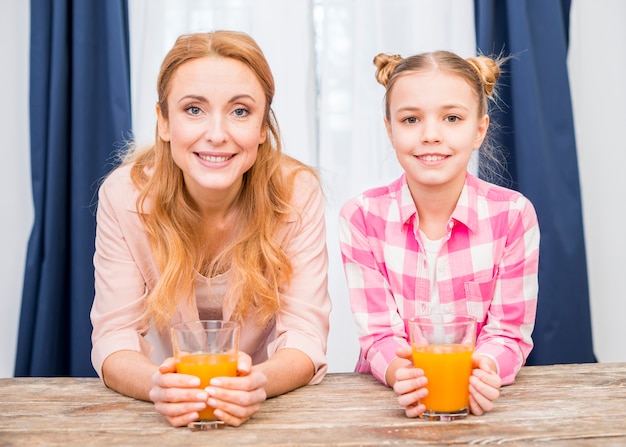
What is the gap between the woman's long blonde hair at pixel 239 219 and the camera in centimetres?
159

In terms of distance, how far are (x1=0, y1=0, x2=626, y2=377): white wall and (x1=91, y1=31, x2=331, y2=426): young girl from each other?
4.37 feet

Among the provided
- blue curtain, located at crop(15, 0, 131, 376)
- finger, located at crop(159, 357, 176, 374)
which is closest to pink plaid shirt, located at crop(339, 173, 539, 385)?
finger, located at crop(159, 357, 176, 374)

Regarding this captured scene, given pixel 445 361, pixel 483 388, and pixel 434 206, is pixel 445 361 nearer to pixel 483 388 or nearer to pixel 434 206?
pixel 483 388

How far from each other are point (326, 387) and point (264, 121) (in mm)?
614

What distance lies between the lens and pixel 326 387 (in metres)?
1.40

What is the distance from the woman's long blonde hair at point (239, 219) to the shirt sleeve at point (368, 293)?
138 millimetres

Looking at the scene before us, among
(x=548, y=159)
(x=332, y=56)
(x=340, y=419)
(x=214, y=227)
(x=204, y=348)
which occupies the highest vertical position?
(x=332, y=56)

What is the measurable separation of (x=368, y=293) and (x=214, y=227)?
386 mm

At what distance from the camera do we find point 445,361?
1.17 m

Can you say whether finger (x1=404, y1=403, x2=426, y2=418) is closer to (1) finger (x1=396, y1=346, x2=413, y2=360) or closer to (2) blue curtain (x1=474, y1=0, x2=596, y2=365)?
(1) finger (x1=396, y1=346, x2=413, y2=360)

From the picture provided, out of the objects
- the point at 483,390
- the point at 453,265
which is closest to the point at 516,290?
the point at 453,265

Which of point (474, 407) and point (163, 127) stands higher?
point (163, 127)

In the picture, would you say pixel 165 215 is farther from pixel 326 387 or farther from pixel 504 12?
pixel 504 12

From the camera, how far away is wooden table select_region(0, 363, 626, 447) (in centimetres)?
106
